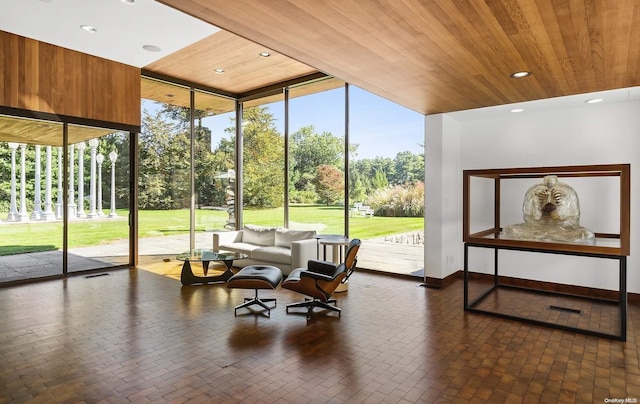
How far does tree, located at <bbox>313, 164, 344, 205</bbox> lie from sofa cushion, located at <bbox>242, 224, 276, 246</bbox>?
46.7 inches

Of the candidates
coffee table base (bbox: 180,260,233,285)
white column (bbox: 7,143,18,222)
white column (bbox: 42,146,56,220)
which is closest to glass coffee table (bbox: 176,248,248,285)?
coffee table base (bbox: 180,260,233,285)

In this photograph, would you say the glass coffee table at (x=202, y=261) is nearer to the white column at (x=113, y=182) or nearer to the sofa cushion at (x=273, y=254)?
the sofa cushion at (x=273, y=254)

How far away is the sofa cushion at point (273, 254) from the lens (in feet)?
19.8

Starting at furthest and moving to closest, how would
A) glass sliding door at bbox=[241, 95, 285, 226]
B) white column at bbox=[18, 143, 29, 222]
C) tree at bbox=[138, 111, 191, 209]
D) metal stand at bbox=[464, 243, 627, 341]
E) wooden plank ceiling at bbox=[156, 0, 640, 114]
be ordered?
glass sliding door at bbox=[241, 95, 285, 226], tree at bbox=[138, 111, 191, 209], white column at bbox=[18, 143, 29, 222], metal stand at bbox=[464, 243, 627, 341], wooden plank ceiling at bbox=[156, 0, 640, 114]

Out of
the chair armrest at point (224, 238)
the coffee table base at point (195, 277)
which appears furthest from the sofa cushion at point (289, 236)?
the coffee table base at point (195, 277)

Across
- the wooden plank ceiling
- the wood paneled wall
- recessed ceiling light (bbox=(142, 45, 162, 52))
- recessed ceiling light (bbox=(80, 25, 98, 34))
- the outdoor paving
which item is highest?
recessed ceiling light (bbox=(80, 25, 98, 34))

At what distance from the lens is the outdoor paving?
5.73 m

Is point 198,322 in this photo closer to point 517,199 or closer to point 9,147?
point 9,147

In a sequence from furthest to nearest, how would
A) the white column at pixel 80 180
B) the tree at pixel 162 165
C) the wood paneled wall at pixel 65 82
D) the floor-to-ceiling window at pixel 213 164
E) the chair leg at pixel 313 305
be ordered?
the floor-to-ceiling window at pixel 213 164, the tree at pixel 162 165, the white column at pixel 80 180, the wood paneled wall at pixel 65 82, the chair leg at pixel 313 305

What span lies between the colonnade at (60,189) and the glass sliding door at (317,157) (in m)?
3.41

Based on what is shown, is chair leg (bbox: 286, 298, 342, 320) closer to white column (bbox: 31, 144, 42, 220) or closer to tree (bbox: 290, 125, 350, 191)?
tree (bbox: 290, 125, 350, 191)

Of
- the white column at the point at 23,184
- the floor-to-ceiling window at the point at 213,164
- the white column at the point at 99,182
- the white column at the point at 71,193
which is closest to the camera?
the white column at the point at 23,184

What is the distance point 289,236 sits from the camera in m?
6.58

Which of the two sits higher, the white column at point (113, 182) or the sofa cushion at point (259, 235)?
the white column at point (113, 182)
